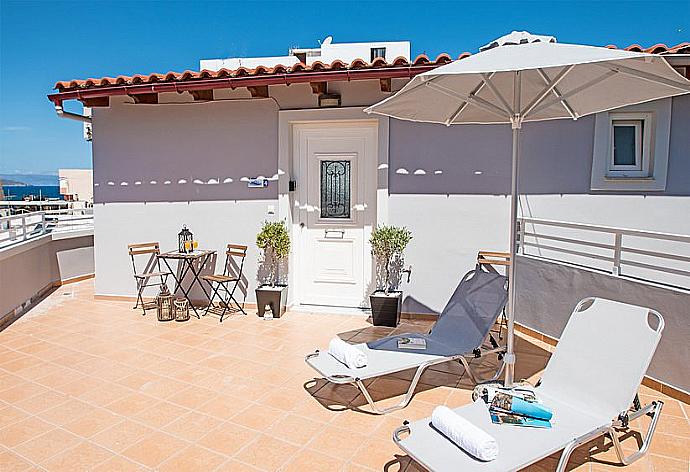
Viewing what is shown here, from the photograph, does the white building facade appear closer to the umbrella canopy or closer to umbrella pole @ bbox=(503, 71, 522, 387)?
the umbrella canopy

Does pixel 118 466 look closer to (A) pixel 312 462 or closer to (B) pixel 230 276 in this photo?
(A) pixel 312 462

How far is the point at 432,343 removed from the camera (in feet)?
15.7

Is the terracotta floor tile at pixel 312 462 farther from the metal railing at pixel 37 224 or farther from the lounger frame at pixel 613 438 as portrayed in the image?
the metal railing at pixel 37 224

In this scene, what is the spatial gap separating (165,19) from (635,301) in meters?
12.0

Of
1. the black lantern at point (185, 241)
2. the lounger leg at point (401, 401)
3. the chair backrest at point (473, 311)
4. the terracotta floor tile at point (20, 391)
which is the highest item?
the black lantern at point (185, 241)

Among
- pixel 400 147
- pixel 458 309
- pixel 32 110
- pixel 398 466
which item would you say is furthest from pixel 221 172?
pixel 32 110

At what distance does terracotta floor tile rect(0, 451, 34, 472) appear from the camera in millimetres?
3246

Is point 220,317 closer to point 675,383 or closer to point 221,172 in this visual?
point 221,172

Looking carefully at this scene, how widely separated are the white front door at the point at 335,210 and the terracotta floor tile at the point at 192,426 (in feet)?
12.0

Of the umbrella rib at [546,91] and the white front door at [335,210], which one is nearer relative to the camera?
the umbrella rib at [546,91]

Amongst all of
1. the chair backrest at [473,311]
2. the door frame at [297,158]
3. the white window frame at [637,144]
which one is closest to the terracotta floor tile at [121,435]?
the chair backrest at [473,311]

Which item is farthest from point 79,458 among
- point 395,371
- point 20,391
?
point 395,371

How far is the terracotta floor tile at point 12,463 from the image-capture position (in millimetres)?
3246

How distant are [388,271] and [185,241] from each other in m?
3.06
